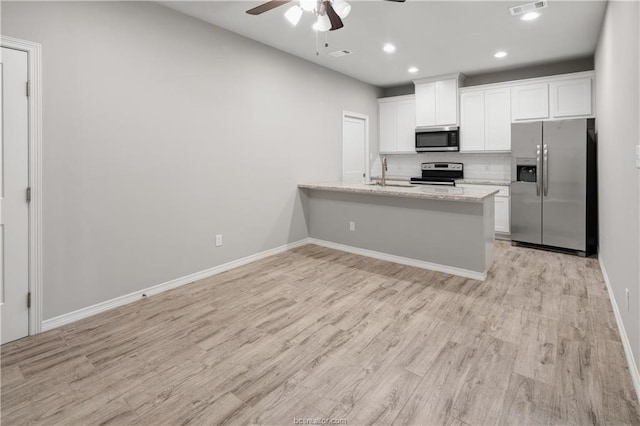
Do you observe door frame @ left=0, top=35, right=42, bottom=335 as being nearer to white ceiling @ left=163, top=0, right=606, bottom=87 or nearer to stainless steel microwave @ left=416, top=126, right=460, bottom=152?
white ceiling @ left=163, top=0, right=606, bottom=87

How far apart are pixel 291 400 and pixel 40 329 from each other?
2.08 m

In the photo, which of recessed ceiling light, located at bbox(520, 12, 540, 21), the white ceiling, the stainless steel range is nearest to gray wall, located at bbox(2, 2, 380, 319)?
the white ceiling

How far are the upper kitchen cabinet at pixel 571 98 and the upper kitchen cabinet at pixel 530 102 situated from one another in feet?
0.30

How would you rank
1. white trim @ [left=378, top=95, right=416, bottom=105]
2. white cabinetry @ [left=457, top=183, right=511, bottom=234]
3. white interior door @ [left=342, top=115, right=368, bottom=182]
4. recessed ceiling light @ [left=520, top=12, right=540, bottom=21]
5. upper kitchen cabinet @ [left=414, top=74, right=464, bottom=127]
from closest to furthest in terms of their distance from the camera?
recessed ceiling light @ [left=520, top=12, right=540, bottom=21] → white cabinetry @ [left=457, top=183, right=511, bottom=234] → upper kitchen cabinet @ [left=414, top=74, right=464, bottom=127] → white interior door @ [left=342, top=115, right=368, bottom=182] → white trim @ [left=378, top=95, right=416, bottom=105]

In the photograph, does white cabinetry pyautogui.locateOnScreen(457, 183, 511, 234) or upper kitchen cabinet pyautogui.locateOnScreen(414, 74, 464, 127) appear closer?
white cabinetry pyautogui.locateOnScreen(457, 183, 511, 234)

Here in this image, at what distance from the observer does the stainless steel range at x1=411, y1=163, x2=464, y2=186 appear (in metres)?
5.96

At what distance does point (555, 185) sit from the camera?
4.54 m

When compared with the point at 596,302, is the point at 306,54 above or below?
above

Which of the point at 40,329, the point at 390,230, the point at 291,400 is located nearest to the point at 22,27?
the point at 40,329

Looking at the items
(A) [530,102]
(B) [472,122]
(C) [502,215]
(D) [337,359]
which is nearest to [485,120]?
(B) [472,122]

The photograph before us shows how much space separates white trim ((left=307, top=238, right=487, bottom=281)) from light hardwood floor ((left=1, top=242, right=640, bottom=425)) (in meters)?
0.28

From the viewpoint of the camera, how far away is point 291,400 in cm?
184

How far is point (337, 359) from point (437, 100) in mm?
5069

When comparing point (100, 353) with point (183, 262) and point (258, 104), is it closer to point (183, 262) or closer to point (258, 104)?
point (183, 262)
